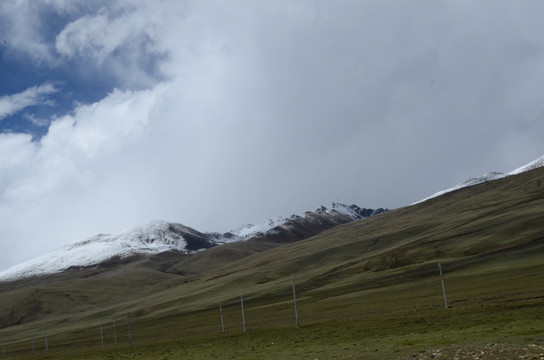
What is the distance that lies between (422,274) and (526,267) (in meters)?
22.2

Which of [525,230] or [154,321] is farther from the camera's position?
[525,230]

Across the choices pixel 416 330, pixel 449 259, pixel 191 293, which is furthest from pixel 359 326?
pixel 191 293

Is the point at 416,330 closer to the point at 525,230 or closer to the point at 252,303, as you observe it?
the point at 252,303

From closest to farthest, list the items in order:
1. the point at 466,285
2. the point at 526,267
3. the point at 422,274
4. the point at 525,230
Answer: the point at 466,285 → the point at 526,267 → the point at 422,274 → the point at 525,230

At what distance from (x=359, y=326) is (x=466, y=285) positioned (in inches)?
1544

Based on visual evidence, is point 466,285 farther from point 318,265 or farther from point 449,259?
point 318,265

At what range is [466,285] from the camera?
70.1m

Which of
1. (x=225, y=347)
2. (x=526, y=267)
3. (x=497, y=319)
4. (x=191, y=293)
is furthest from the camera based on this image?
(x=191, y=293)

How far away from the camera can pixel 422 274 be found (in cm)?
9538

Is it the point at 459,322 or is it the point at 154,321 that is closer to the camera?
the point at 459,322

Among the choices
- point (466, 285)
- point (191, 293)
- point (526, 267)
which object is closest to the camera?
point (466, 285)

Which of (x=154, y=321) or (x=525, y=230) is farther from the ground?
(x=525, y=230)

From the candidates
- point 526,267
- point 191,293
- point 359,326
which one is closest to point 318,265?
point 191,293

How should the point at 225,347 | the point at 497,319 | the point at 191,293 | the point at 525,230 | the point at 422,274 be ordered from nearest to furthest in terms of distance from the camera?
the point at 497,319
the point at 225,347
the point at 422,274
the point at 525,230
the point at 191,293
